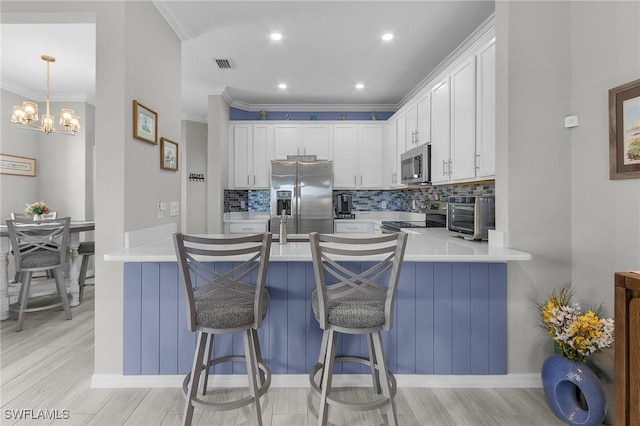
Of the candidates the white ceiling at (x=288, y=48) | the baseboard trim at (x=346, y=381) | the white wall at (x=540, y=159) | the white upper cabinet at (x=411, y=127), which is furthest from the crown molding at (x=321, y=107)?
the baseboard trim at (x=346, y=381)

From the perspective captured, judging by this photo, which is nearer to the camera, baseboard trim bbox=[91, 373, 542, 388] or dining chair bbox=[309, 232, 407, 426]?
dining chair bbox=[309, 232, 407, 426]

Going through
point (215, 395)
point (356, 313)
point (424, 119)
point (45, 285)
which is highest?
point (424, 119)

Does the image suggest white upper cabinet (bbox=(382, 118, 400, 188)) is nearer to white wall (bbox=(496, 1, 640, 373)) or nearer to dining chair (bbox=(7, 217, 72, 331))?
white wall (bbox=(496, 1, 640, 373))

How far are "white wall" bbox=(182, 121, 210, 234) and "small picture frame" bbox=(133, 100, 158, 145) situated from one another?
12.3ft

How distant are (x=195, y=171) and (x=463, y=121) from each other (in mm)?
5053

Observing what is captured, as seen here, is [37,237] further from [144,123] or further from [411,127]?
[411,127]

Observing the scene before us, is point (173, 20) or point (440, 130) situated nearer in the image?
point (173, 20)

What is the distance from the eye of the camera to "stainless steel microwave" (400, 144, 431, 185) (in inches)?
135

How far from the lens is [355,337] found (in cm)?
216

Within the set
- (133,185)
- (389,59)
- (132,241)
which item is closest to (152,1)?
(133,185)

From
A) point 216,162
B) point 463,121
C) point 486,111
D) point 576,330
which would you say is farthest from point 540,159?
point 216,162

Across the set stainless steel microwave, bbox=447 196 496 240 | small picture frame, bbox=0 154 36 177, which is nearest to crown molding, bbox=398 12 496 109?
stainless steel microwave, bbox=447 196 496 240

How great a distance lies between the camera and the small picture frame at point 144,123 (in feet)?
7.43

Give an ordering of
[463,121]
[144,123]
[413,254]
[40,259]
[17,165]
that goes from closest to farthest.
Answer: [413,254], [144,123], [463,121], [40,259], [17,165]
